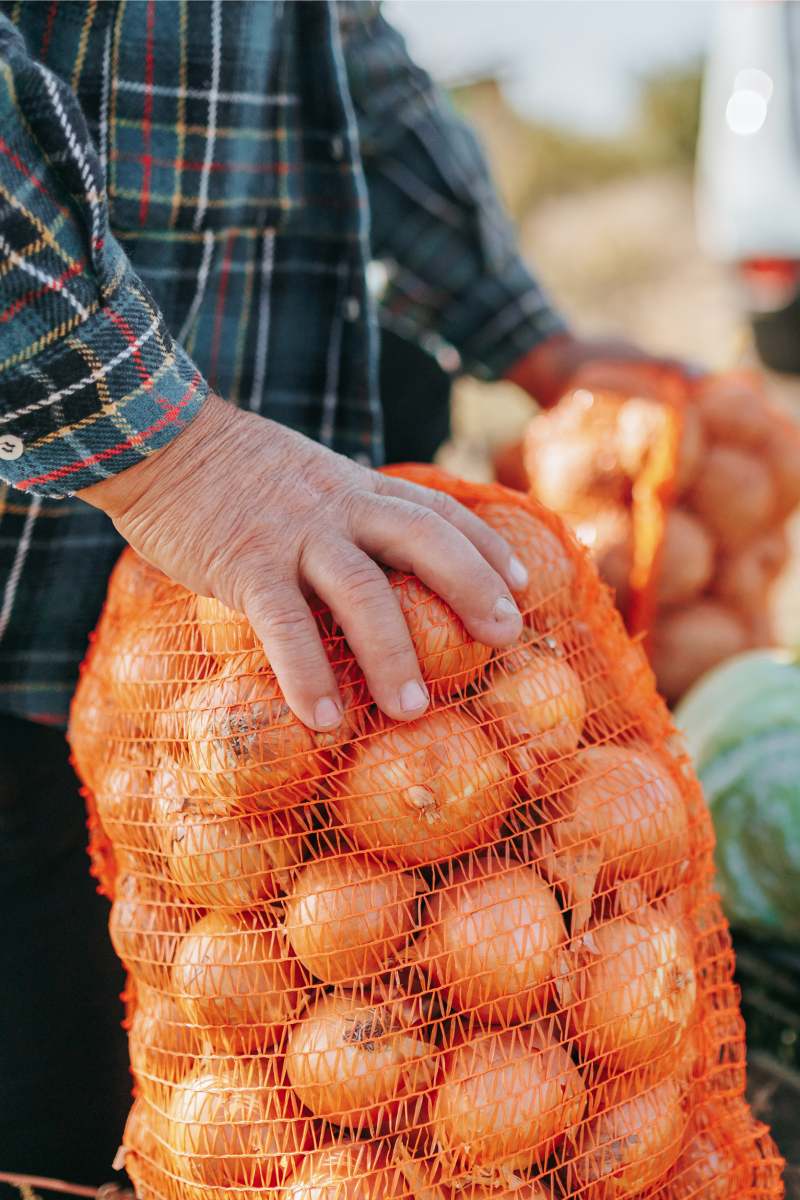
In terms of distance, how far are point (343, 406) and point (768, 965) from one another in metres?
1.04

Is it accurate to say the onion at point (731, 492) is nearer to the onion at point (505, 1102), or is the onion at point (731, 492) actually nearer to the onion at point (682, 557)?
the onion at point (682, 557)

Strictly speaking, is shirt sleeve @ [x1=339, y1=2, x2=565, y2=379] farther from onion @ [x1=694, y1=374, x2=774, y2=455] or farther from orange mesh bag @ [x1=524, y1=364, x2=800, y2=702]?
onion @ [x1=694, y1=374, x2=774, y2=455]

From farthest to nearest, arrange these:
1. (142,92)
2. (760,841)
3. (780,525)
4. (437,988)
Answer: (780,525)
(760,841)
(142,92)
(437,988)

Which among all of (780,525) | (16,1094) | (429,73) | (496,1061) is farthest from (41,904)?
(780,525)

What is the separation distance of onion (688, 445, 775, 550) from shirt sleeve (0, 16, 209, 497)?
52.9 inches

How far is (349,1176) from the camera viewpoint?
0.88m

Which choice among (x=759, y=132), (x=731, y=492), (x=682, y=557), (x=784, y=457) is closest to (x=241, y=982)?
(x=682, y=557)

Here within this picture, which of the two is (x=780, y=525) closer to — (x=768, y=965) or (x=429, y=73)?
(x=768, y=965)

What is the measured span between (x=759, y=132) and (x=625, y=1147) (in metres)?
4.69

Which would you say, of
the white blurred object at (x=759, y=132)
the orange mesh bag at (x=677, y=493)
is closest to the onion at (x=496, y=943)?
the orange mesh bag at (x=677, y=493)

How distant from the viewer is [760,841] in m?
1.69

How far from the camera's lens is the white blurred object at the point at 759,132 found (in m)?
4.49

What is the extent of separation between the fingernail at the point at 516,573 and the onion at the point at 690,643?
47.4 inches

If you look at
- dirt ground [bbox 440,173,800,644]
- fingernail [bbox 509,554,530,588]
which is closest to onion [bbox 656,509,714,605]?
fingernail [bbox 509,554,530,588]
